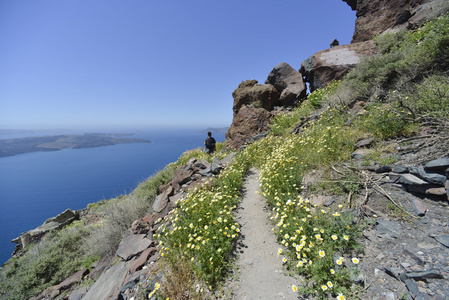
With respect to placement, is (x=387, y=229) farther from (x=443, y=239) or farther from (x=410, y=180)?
(x=410, y=180)

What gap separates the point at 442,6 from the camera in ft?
26.7

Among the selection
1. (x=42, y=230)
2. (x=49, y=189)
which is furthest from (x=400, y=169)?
(x=49, y=189)

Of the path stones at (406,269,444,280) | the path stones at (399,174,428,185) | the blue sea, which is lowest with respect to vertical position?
the blue sea

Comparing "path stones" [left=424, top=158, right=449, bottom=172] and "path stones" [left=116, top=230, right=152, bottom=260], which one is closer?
"path stones" [left=424, top=158, right=449, bottom=172]

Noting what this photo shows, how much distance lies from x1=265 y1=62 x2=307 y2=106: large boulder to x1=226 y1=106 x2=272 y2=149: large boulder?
3.23 meters

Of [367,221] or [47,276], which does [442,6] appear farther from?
[47,276]

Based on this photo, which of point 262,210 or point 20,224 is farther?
point 20,224

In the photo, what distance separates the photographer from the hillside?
2525mm

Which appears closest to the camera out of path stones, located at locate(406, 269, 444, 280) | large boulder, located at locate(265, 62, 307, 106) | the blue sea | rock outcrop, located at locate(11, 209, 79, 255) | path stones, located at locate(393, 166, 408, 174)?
path stones, located at locate(406, 269, 444, 280)

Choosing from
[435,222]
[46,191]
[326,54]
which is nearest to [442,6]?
[326,54]

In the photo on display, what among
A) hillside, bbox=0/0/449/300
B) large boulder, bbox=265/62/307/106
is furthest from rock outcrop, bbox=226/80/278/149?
hillside, bbox=0/0/449/300

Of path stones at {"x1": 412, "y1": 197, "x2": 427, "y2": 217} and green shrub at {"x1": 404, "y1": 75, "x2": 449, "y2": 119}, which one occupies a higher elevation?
green shrub at {"x1": 404, "y1": 75, "x2": 449, "y2": 119}

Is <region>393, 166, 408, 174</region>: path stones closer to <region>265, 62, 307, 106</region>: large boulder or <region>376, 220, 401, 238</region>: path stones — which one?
<region>376, 220, 401, 238</region>: path stones

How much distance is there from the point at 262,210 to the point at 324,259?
2.42 m
